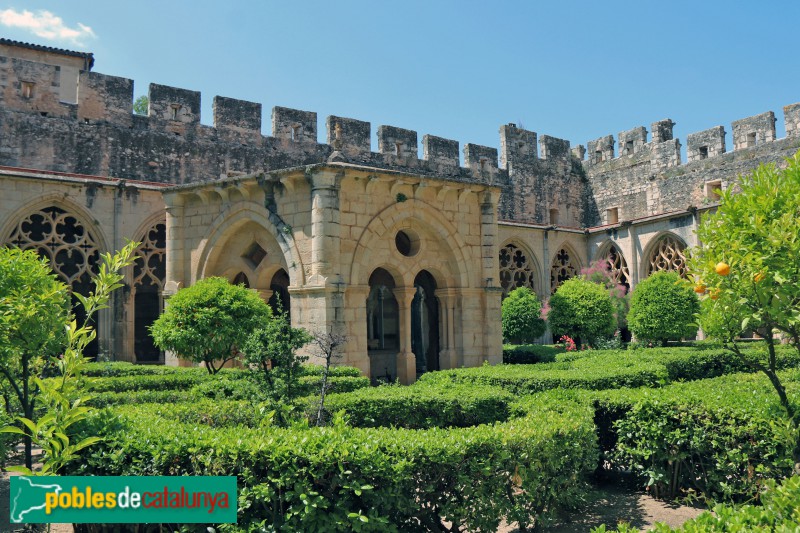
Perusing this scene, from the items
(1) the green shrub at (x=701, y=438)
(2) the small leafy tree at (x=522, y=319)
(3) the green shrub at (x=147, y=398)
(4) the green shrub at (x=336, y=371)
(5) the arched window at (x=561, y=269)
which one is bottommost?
(1) the green shrub at (x=701, y=438)

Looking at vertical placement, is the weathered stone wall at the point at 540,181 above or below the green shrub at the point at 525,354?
above

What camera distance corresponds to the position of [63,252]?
1530cm

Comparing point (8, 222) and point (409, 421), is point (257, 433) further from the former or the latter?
point (8, 222)

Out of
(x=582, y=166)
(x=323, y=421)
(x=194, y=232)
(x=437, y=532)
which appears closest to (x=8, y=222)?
(x=194, y=232)

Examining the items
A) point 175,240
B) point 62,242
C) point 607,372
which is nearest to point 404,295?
point 607,372

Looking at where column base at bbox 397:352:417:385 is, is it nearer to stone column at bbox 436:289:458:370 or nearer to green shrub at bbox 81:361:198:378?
stone column at bbox 436:289:458:370

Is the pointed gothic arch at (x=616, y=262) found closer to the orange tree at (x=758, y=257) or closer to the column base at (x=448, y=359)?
the column base at (x=448, y=359)

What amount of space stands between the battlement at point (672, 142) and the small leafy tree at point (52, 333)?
69.4 feet

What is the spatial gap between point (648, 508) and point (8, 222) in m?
13.6

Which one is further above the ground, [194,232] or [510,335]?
[194,232]

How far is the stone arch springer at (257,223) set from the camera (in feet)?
36.4

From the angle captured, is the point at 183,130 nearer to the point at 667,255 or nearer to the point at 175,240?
the point at 175,240

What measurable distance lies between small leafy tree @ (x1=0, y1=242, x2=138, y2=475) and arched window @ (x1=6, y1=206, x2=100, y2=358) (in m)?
10.2

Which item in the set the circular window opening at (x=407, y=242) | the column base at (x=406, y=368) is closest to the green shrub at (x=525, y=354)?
the column base at (x=406, y=368)
